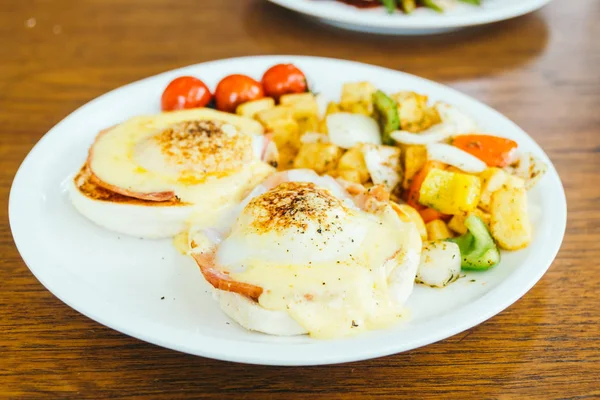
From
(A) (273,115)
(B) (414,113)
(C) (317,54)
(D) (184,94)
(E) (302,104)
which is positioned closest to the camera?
(B) (414,113)

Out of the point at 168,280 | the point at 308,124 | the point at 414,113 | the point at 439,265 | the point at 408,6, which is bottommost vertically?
the point at 168,280

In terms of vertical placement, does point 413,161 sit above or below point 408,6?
below

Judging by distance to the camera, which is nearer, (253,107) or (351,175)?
(351,175)

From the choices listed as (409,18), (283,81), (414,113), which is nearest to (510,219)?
(414,113)

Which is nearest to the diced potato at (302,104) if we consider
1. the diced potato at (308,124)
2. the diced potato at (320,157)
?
the diced potato at (308,124)

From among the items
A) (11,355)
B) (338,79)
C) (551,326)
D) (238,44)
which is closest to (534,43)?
(338,79)

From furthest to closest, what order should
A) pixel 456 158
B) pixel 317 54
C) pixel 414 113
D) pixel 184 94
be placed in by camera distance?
pixel 317 54 < pixel 184 94 < pixel 414 113 < pixel 456 158

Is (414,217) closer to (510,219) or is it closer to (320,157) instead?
(510,219)

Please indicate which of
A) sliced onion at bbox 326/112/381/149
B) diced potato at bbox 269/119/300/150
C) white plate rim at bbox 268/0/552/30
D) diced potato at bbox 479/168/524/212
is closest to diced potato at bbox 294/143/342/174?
sliced onion at bbox 326/112/381/149
